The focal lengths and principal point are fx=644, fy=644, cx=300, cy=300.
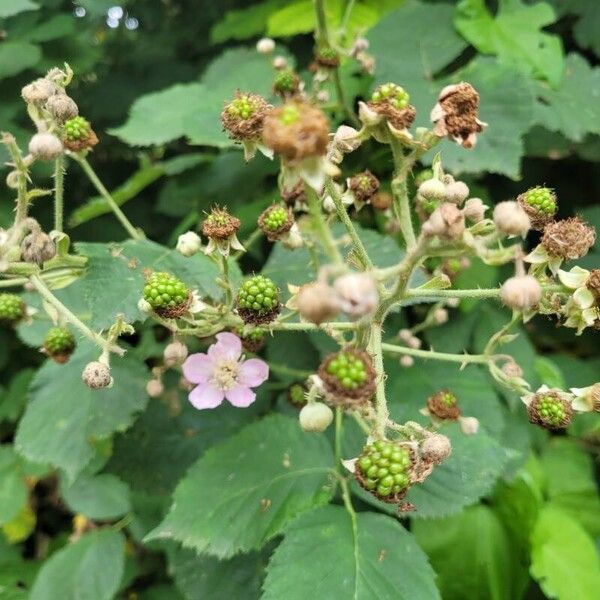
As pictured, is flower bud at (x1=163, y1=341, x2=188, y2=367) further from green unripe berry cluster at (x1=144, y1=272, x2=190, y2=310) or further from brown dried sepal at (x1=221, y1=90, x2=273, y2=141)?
brown dried sepal at (x1=221, y1=90, x2=273, y2=141)

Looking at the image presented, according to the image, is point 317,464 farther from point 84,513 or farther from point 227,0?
point 227,0

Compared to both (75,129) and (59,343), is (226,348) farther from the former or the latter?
(75,129)

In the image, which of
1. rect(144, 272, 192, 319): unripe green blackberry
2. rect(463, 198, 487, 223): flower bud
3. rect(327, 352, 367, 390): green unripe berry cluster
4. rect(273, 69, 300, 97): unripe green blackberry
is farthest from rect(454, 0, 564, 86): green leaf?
rect(327, 352, 367, 390): green unripe berry cluster

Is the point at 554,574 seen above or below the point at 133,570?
above

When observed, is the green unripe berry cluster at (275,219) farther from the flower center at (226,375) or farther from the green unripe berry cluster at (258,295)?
the flower center at (226,375)

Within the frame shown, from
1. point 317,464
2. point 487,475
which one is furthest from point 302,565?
point 487,475

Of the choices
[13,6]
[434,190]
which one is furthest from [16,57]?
[434,190]
